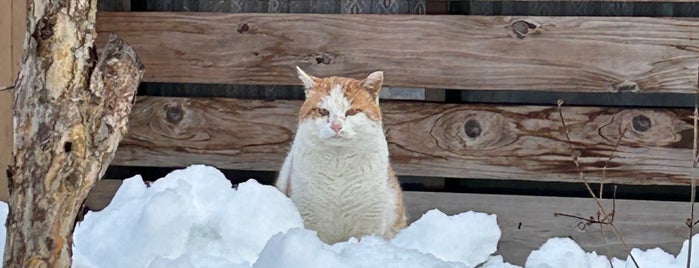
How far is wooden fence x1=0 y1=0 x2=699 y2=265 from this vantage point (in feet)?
11.5

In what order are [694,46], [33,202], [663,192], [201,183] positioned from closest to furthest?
[33,202]
[201,183]
[694,46]
[663,192]

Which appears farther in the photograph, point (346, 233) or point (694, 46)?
point (694, 46)

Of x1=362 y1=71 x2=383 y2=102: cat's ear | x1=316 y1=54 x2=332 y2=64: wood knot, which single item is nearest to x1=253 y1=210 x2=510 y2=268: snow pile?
x1=362 y1=71 x2=383 y2=102: cat's ear

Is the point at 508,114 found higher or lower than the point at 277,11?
lower

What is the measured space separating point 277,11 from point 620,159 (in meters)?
1.36

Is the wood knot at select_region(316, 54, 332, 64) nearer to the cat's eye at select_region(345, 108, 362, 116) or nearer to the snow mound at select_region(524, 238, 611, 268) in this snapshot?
the cat's eye at select_region(345, 108, 362, 116)

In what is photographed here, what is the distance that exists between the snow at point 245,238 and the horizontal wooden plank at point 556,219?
26 centimetres

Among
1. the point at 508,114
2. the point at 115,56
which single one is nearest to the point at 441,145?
the point at 508,114

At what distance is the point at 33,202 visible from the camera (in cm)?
206

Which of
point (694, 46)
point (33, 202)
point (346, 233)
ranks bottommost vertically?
point (346, 233)

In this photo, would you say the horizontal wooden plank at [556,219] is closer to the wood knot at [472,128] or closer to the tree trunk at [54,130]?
the wood knot at [472,128]

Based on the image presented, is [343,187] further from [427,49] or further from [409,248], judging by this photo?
[427,49]

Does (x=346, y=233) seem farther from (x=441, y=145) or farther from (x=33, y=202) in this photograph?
(x=33, y=202)

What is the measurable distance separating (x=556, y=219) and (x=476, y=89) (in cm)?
55
